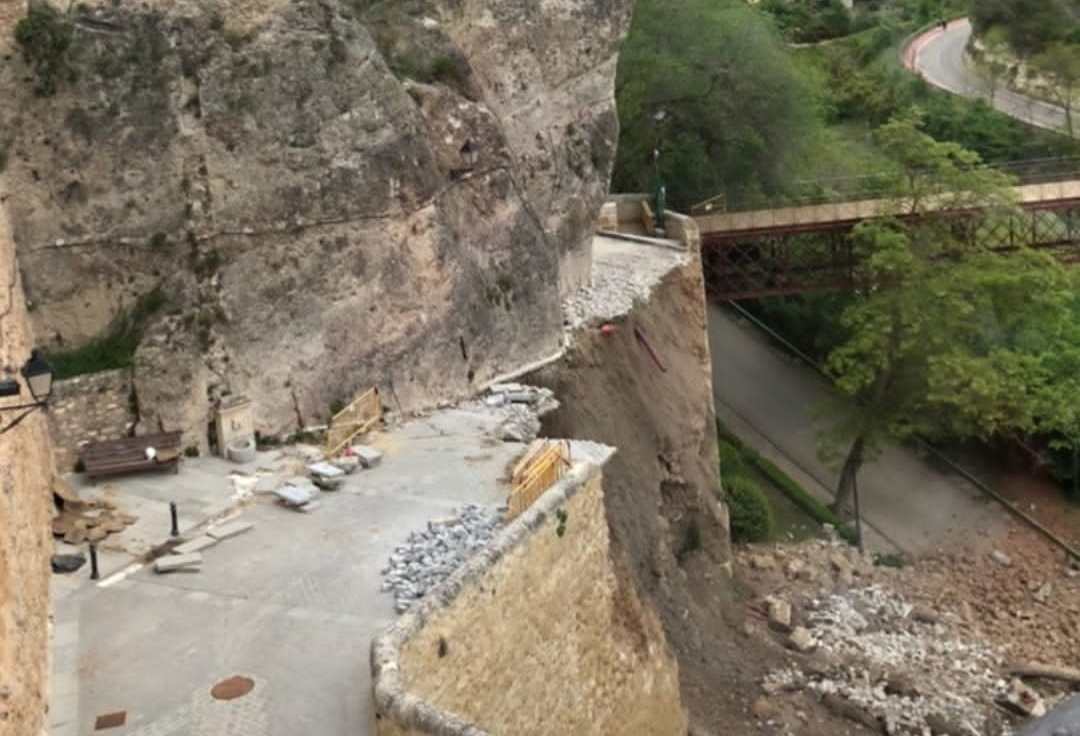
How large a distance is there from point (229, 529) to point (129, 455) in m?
2.25

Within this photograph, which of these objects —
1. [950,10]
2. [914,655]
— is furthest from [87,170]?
[950,10]

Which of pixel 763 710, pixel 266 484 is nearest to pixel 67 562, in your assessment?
pixel 266 484

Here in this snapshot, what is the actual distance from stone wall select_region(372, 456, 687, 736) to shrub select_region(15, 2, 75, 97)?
7904 millimetres

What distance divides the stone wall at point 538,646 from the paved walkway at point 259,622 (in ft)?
1.95

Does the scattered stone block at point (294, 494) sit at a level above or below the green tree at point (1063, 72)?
below

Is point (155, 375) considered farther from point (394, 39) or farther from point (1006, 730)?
point (1006, 730)

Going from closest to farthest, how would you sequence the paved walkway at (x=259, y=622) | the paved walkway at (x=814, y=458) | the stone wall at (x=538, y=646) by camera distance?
the paved walkway at (x=259, y=622) < the stone wall at (x=538, y=646) < the paved walkway at (x=814, y=458)

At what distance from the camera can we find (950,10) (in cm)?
6519

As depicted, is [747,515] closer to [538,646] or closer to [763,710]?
[763,710]

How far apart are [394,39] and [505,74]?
277cm

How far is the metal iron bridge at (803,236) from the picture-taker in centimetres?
2842

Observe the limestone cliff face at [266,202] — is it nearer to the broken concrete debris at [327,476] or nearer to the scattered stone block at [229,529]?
the broken concrete debris at [327,476]

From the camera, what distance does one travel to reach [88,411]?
15.2 m

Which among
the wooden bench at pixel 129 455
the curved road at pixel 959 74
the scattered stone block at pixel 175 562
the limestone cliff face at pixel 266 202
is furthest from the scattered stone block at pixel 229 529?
the curved road at pixel 959 74
